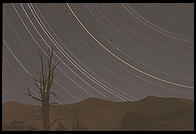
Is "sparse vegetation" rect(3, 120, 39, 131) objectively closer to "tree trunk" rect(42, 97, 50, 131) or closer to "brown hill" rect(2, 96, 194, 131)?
"brown hill" rect(2, 96, 194, 131)

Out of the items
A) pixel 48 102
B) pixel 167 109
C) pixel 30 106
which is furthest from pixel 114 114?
pixel 30 106

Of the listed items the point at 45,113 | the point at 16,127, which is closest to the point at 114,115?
the point at 45,113

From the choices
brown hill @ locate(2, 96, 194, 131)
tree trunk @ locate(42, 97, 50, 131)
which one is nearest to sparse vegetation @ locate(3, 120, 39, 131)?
brown hill @ locate(2, 96, 194, 131)

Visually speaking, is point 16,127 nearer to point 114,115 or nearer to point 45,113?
point 45,113

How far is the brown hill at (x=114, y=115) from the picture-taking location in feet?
30.5

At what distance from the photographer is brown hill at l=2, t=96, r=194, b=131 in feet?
30.5

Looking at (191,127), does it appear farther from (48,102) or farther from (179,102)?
(48,102)

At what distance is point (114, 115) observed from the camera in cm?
1109

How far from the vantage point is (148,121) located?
9836 millimetres

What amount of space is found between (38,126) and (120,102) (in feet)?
13.1

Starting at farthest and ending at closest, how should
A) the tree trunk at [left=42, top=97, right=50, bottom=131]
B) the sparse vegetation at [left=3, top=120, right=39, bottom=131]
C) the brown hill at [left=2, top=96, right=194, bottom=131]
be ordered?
the brown hill at [left=2, top=96, right=194, bottom=131]
the tree trunk at [left=42, top=97, right=50, bottom=131]
the sparse vegetation at [left=3, top=120, right=39, bottom=131]

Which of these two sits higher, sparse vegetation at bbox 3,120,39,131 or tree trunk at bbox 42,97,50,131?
tree trunk at bbox 42,97,50,131

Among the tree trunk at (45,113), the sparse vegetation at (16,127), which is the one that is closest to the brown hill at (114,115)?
the sparse vegetation at (16,127)

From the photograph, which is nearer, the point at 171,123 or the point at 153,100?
the point at 171,123
